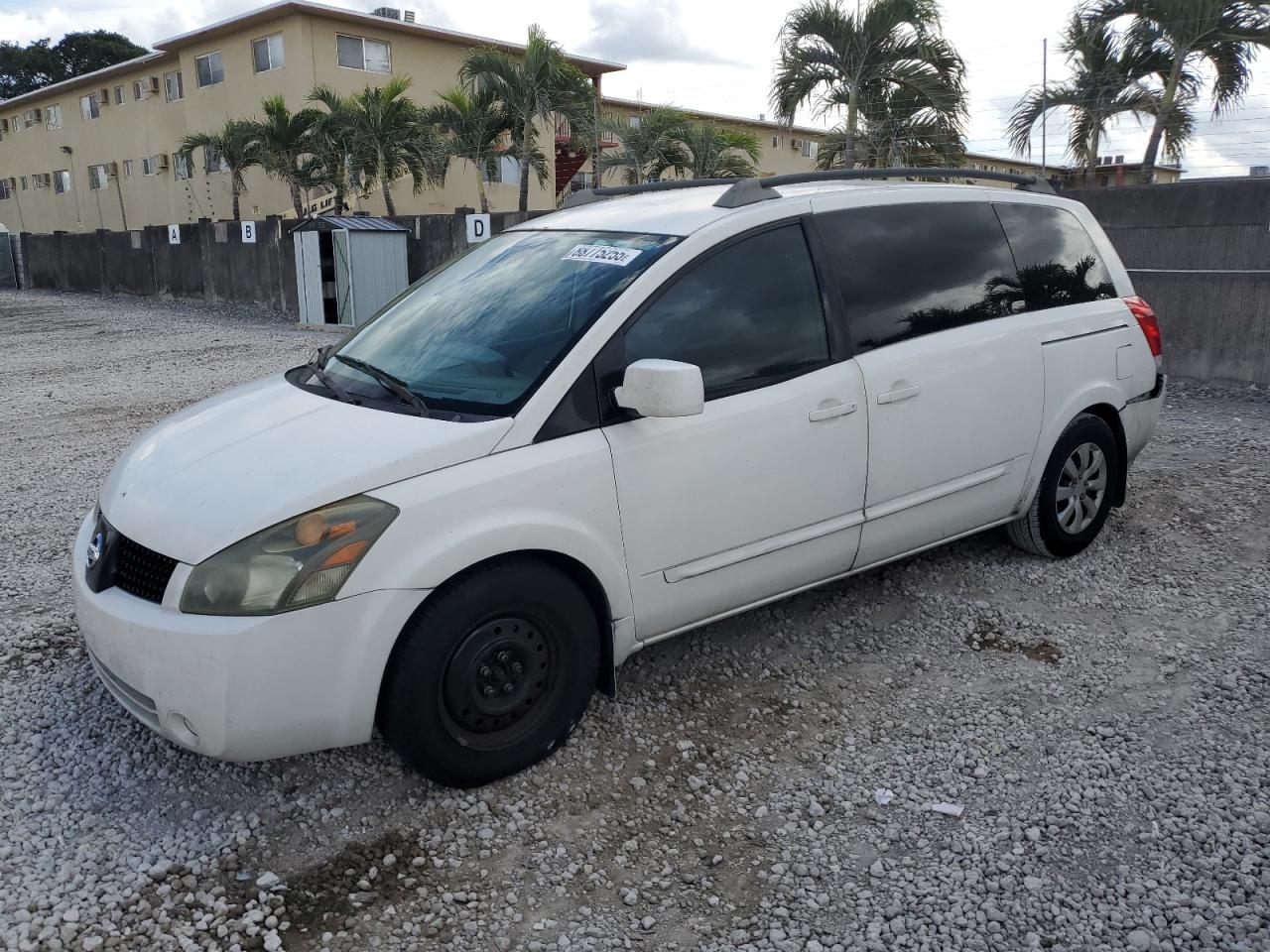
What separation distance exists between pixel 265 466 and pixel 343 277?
1500cm

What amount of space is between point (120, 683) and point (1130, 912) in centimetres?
287

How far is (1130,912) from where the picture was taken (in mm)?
2697

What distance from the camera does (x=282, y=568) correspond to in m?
2.87

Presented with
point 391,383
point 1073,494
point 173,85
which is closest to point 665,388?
point 391,383

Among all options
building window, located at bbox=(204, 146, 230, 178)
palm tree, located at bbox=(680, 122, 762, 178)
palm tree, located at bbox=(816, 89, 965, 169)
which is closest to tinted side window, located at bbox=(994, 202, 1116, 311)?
palm tree, located at bbox=(816, 89, 965, 169)

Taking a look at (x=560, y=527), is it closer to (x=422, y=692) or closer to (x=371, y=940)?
(x=422, y=692)

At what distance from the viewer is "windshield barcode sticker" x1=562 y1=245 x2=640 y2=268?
3654 mm

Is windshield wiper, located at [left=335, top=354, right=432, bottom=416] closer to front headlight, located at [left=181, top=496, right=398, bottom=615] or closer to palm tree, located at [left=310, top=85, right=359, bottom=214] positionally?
front headlight, located at [left=181, top=496, right=398, bottom=615]

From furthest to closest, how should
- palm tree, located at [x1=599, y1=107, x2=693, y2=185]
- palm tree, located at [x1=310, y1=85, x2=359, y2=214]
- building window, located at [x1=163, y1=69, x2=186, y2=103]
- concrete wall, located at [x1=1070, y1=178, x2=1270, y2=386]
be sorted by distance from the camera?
1. building window, located at [x1=163, y1=69, x2=186, y2=103]
2. palm tree, located at [x1=310, y1=85, x2=359, y2=214]
3. palm tree, located at [x1=599, y1=107, x2=693, y2=185]
4. concrete wall, located at [x1=1070, y1=178, x2=1270, y2=386]

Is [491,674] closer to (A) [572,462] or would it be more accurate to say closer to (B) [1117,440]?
(A) [572,462]

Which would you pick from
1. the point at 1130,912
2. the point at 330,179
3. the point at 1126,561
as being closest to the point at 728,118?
the point at 330,179

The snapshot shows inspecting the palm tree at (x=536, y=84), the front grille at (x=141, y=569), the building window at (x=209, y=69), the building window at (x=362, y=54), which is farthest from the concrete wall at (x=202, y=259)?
the front grille at (x=141, y=569)

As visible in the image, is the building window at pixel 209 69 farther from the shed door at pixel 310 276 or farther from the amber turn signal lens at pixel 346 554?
the amber turn signal lens at pixel 346 554

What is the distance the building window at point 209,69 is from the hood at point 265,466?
33.3 meters
